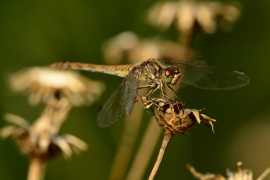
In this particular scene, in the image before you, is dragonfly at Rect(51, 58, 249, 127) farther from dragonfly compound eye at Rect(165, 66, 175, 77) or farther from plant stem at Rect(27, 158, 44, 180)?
plant stem at Rect(27, 158, 44, 180)

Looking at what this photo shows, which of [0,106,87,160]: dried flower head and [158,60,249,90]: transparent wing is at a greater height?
Answer: [158,60,249,90]: transparent wing

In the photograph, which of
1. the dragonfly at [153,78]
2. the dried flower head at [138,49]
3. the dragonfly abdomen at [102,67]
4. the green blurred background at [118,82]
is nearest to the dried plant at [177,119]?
the dragonfly at [153,78]

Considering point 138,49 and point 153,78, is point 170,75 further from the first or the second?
point 138,49

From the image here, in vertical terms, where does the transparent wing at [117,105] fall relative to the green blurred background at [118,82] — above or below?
above

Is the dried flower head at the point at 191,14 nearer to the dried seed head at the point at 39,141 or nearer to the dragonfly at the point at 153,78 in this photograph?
the dragonfly at the point at 153,78

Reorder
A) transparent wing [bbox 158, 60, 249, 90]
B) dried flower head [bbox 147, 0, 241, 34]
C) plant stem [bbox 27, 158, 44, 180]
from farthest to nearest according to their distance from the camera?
dried flower head [bbox 147, 0, 241, 34], transparent wing [bbox 158, 60, 249, 90], plant stem [bbox 27, 158, 44, 180]

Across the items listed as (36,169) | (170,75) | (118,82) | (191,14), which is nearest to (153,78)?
(170,75)

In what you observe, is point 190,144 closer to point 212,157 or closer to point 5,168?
point 212,157

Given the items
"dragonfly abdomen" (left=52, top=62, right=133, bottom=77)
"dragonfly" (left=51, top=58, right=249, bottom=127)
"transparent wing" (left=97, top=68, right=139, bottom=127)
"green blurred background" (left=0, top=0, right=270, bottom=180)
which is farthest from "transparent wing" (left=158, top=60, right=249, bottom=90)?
"green blurred background" (left=0, top=0, right=270, bottom=180)

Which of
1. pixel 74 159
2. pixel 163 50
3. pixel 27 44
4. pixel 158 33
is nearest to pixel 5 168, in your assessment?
pixel 74 159
